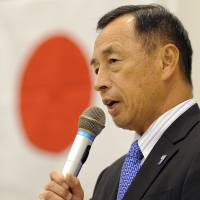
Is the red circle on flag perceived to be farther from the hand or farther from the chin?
the hand

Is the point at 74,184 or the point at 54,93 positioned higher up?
the point at 54,93

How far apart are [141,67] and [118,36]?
0.10 m

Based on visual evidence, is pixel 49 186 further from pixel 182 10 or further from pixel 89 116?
pixel 182 10

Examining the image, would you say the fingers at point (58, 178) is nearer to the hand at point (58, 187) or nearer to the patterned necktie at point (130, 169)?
the hand at point (58, 187)

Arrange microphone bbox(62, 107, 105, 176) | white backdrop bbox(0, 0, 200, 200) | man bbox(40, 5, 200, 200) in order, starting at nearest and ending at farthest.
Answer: microphone bbox(62, 107, 105, 176) < man bbox(40, 5, 200, 200) < white backdrop bbox(0, 0, 200, 200)

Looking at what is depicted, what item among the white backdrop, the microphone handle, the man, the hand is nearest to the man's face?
the man

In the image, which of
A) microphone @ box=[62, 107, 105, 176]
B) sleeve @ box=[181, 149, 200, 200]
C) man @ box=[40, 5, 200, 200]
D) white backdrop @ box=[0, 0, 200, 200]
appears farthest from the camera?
white backdrop @ box=[0, 0, 200, 200]

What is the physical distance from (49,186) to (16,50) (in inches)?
45.9

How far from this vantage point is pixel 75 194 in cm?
125

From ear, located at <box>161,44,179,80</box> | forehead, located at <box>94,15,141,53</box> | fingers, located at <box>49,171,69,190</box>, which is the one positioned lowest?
fingers, located at <box>49,171,69,190</box>

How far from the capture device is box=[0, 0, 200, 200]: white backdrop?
2092mm

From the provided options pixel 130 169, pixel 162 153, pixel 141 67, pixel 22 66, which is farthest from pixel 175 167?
pixel 22 66

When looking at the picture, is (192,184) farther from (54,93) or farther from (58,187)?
(54,93)

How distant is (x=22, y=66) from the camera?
7.32ft
